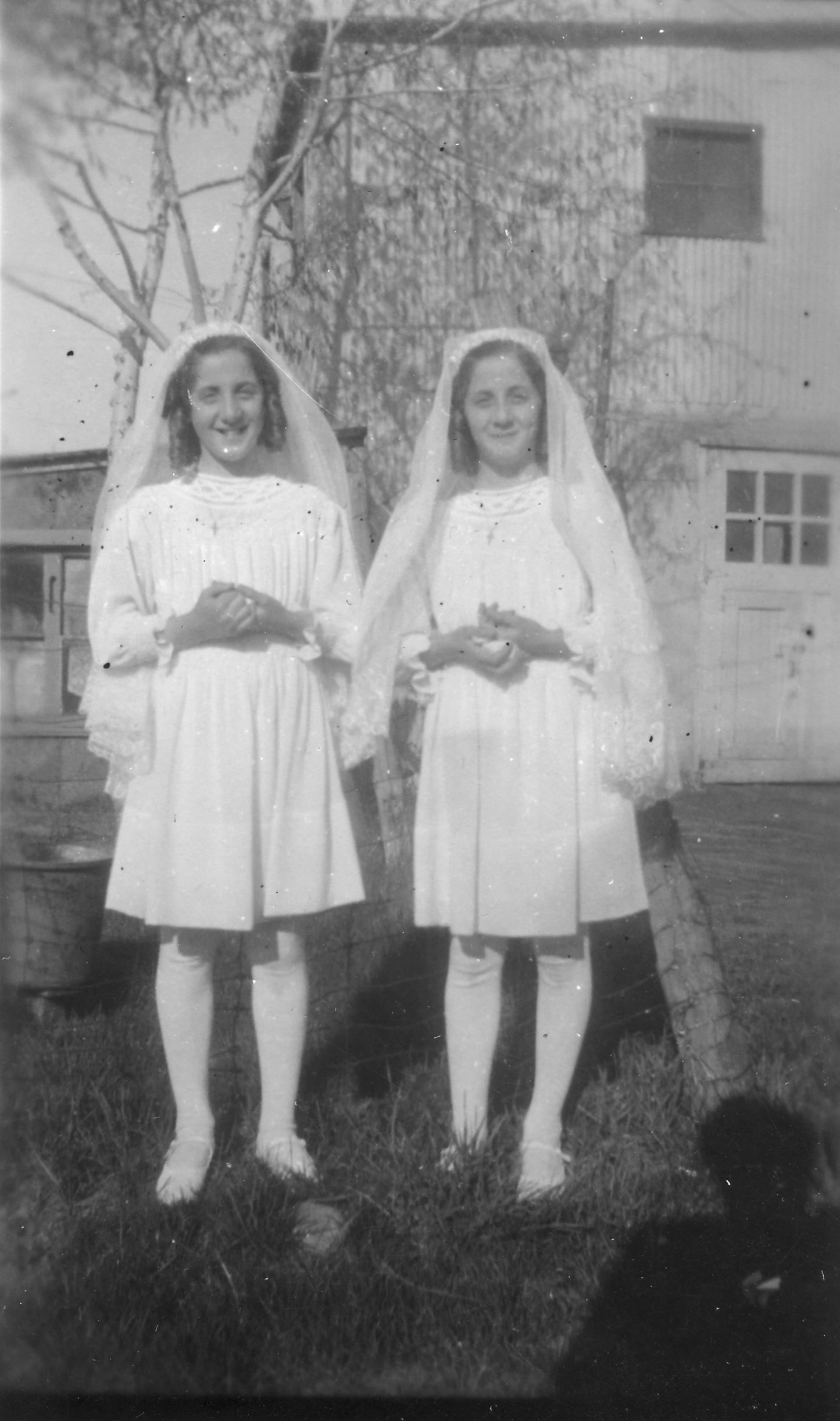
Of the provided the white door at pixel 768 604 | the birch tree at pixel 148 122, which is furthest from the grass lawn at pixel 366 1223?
the birch tree at pixel 148 122

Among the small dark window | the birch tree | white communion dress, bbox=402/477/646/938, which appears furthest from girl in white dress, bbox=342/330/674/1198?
the birch tree

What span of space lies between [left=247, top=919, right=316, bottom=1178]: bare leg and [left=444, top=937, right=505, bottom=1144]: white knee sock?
27 centimetres

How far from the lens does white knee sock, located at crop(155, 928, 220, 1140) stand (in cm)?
221

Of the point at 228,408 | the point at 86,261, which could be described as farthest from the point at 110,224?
the point at 228,408

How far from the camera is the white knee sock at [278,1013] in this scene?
225cm

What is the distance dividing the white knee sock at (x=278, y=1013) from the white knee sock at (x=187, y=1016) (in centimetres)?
9

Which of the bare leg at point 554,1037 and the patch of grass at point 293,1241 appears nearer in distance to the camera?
the patch of grass at point 293,1241

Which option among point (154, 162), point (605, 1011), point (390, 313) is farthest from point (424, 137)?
point (605, 1011)

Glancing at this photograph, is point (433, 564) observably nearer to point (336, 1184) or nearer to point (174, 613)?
point (174, 613)

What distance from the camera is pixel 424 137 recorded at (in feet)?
7.23

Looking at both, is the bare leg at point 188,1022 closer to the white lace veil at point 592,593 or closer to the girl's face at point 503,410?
the white lace veil at point 592,593

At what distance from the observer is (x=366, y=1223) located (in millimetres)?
2137

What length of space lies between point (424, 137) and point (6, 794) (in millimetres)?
1376

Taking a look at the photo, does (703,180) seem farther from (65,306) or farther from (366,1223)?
(366,1223)
